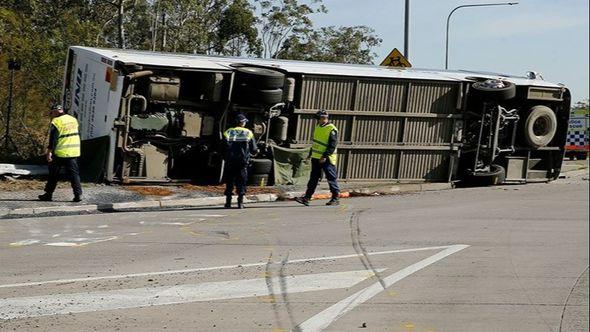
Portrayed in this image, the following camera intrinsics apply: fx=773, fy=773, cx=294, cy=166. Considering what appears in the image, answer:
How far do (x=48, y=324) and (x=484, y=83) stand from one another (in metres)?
13.5

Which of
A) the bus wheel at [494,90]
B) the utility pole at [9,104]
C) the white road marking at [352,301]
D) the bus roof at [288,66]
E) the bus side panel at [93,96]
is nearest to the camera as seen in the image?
the white road marking at [352,301]

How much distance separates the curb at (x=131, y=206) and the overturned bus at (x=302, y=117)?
0.93 meters

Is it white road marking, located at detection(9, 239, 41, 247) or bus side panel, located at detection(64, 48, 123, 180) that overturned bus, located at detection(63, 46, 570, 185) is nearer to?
bus side panel, located at detection(64, 48, 123, 180)

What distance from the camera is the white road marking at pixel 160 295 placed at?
664cm

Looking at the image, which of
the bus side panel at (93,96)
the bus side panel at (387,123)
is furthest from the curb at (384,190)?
the bus side panel at (93,96)

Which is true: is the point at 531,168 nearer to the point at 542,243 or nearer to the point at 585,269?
the point at 542,243

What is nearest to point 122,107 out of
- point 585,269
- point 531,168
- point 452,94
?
point 452,94

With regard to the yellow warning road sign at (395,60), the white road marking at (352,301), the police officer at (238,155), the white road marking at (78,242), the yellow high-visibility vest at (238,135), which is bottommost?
the white road marking at (78,242)

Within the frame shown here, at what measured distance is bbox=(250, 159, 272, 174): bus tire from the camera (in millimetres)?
15719

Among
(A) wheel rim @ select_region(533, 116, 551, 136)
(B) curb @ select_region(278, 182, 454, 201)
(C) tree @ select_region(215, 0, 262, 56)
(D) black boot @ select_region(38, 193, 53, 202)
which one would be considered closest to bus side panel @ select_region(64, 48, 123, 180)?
(D) black boot @ select_region(38, 193, 53, 202)

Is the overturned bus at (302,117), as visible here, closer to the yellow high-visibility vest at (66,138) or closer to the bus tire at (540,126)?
the bus tire at (540,126)

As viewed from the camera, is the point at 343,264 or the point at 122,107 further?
the point at 122,107

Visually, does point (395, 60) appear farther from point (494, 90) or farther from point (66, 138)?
point (66, 138)

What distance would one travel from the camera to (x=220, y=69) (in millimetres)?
15117
